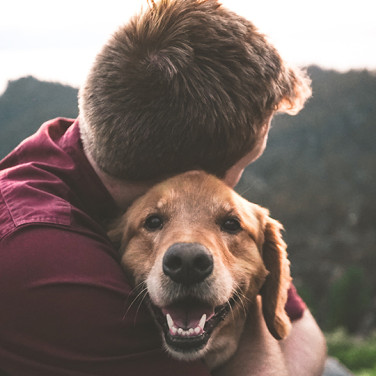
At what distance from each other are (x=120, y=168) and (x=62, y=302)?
93 centimetres

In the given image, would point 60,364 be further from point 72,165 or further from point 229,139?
point 229,139

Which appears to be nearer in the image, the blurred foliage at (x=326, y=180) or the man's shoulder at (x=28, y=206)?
the man's shoulder at (x=28, y=206)

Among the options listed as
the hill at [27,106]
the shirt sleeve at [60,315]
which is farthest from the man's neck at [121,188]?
the hill at [27,106]

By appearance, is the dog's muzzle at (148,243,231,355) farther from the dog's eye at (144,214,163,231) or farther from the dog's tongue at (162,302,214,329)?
the dog's eye at (144,214,163,231)

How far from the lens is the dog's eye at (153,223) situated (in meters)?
3.03

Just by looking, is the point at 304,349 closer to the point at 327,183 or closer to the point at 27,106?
the point at 27,106

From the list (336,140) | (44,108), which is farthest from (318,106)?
(44,108)

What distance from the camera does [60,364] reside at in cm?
223

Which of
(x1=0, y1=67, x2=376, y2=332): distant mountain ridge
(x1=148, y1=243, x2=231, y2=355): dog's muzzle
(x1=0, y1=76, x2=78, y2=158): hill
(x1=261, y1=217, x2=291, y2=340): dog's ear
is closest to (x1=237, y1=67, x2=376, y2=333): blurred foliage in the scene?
(x1=0, y1=67, x2=376, y2=332): distant mountain ridge

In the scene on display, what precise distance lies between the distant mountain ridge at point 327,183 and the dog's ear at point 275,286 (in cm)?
2941

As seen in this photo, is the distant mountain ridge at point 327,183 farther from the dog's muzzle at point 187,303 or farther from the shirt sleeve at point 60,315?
the shirt sleeve at point 60,315

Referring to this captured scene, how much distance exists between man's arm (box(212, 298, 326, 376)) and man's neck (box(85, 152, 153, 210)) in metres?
1.12

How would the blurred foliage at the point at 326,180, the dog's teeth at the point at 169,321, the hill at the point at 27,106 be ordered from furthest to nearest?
the blurred foliage at the point at 326,180 → the hill at the point at 27,106 → the dog's teeth at the point at 169,321

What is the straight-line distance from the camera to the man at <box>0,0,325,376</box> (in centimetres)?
222
